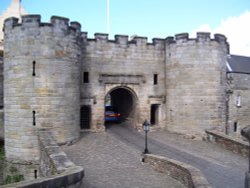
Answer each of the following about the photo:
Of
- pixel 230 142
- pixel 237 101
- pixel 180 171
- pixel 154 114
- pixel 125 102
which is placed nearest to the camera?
pixel 180 171

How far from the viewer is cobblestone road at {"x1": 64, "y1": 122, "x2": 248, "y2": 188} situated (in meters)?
9.15

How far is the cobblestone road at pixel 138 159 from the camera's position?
9.15 m

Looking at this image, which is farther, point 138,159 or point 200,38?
point 200,38

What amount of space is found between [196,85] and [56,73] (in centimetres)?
853

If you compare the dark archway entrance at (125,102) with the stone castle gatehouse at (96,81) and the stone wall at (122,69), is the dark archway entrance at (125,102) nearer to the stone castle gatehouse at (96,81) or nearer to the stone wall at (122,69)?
the stone castle gatehouse at (96,81)

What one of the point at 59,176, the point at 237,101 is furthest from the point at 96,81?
the point at 237,101

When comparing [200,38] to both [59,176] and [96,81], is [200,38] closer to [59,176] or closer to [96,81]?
[96,81]

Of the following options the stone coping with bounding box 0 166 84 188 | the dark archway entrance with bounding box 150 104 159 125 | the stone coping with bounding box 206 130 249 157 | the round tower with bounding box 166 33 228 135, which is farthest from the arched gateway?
the stone coping with bounding box 0 166 84 188

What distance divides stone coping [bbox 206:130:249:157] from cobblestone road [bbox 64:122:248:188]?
0.30m

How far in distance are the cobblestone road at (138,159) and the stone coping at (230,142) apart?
0.30m

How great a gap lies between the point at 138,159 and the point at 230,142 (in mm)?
5678

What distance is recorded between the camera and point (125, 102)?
67.4ft

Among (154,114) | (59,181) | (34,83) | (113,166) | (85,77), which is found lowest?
(113,166)

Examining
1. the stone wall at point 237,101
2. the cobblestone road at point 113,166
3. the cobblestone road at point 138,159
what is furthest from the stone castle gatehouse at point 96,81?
the cobblestone road at point 113,166
